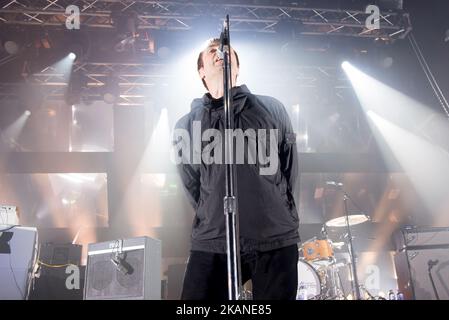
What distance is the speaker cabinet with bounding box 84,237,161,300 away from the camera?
15.1 feet

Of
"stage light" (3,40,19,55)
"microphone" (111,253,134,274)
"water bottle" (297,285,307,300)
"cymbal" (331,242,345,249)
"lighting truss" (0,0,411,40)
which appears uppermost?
"lighting truss" (0,0,411,40)

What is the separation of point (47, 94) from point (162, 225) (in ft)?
12.1

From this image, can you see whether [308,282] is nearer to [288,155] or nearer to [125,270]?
[125,270]

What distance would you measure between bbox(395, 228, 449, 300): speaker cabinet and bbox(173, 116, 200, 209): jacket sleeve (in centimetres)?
554

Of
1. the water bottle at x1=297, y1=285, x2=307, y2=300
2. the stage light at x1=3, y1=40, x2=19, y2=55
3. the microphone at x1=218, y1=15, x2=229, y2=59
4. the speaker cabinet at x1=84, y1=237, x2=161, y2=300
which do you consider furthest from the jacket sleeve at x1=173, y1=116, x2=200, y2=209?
the stage light at x1=3, y1=40, x2=19, y2=55

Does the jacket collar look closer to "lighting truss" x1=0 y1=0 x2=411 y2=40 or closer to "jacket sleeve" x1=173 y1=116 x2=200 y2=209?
"jacket sleeve" x1=173 y1=116 x2=200 y2=209

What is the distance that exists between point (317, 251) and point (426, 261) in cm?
173

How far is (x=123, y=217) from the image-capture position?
28.2 feet

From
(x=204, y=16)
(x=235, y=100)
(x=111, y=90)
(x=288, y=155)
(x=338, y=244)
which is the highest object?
(x=204, y=16)

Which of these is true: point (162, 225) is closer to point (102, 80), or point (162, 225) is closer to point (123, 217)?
point (123, 217)

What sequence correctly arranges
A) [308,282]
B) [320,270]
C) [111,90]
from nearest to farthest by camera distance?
[308,282], [320,270], [111,90]

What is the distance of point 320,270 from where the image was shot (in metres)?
7.10

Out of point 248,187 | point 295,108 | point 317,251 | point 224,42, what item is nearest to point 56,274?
point 317,251
